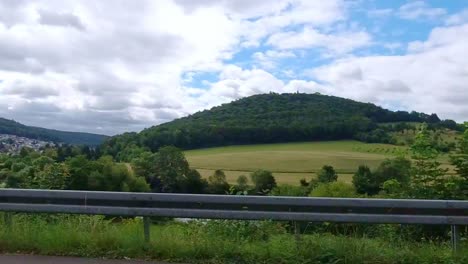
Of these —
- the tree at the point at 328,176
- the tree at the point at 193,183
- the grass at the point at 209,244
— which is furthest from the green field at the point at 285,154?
the grass at the point at 209,244

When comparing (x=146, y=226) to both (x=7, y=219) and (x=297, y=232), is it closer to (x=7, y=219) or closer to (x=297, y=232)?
(x=297, y=232)

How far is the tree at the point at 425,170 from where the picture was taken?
934cm

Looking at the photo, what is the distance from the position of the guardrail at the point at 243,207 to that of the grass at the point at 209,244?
283 mm

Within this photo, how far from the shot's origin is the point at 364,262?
18.7 ft

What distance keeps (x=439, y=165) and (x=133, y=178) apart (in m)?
18.4

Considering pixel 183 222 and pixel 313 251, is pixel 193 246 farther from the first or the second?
pixel 313 251

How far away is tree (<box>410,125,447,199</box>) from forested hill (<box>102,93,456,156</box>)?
175 feet

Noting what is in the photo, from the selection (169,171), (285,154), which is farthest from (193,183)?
(285,154)

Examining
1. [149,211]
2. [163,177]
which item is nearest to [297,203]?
[149,211]

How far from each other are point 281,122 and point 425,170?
252 ft

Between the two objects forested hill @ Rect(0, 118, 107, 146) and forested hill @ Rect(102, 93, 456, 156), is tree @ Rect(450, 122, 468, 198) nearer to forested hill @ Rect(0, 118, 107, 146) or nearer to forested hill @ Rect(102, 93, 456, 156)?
forested hill @ Rect(102, 93, 456, 156)

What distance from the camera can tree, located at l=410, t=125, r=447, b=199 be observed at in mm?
9336

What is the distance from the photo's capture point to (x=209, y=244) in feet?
20.2

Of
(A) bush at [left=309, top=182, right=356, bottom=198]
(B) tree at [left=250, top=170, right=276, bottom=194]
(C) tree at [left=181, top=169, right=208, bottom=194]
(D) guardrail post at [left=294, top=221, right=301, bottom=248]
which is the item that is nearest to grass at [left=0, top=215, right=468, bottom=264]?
(D) guardrail post at [left=294, top=221, right=301, bottom=248]
